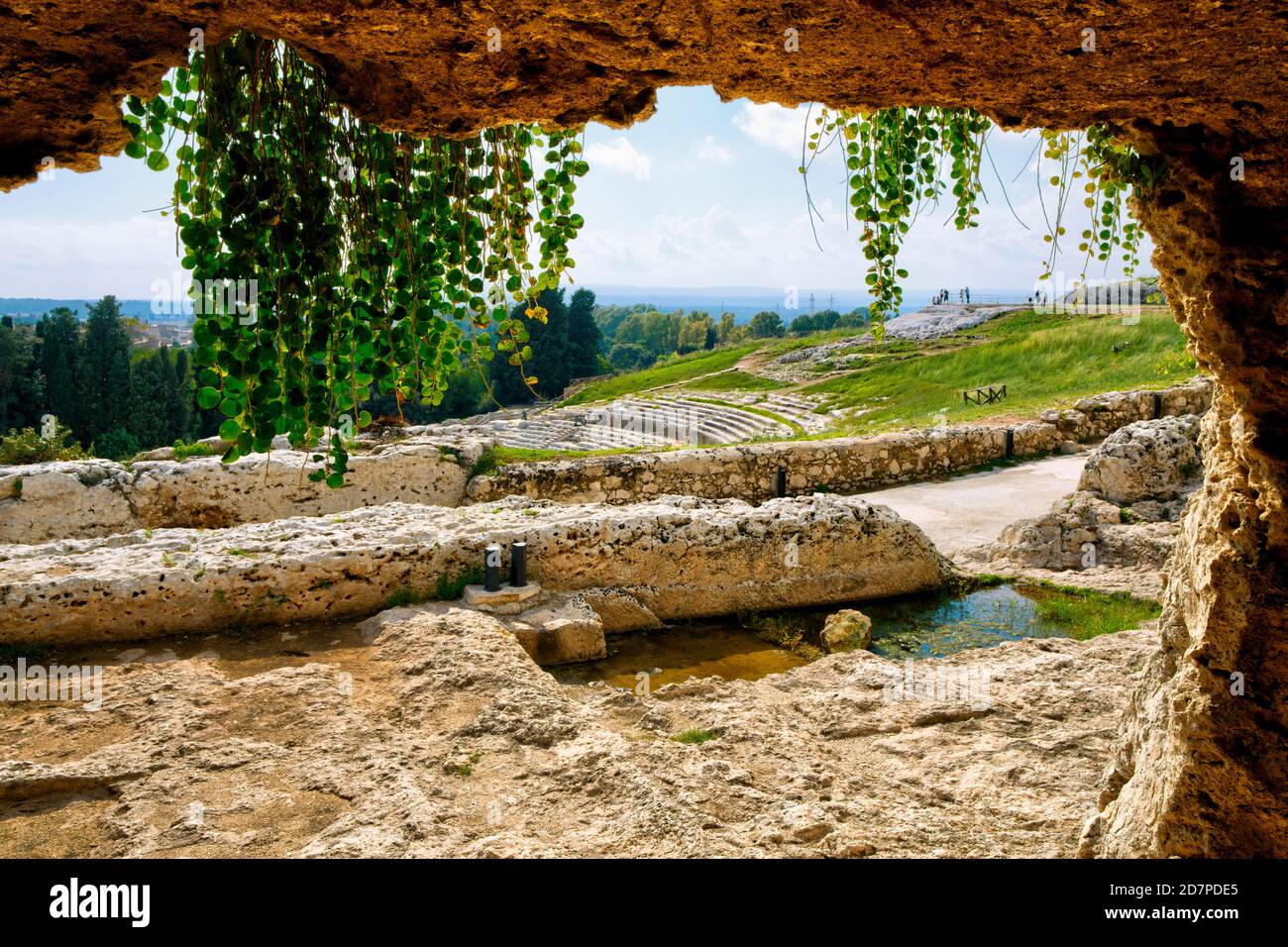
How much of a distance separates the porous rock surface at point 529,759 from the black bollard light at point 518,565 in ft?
4.96

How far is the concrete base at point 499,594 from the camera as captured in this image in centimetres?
853

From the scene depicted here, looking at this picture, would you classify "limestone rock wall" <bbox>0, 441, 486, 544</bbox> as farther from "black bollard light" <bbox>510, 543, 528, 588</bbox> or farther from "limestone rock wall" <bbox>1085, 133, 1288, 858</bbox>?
"limestone rock wall" <bbox>1085, 133, 1288, 858</bbox>

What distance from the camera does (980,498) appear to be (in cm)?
1507

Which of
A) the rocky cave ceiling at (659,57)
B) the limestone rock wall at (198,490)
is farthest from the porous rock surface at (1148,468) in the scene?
the rocky cave ceiling at (659,57)

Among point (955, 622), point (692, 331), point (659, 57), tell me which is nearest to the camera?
point (659, 57)

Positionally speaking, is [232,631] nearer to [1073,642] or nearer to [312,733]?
[312,733]

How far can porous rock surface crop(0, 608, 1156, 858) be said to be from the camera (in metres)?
4.25

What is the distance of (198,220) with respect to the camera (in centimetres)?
275

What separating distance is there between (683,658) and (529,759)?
12.5 ft

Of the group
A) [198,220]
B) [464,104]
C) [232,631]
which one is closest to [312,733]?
[232,631]

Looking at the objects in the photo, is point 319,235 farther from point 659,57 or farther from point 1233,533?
point 1233,533

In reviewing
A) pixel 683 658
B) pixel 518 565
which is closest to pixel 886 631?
pixel 683 658

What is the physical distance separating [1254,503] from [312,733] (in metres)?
5.02
